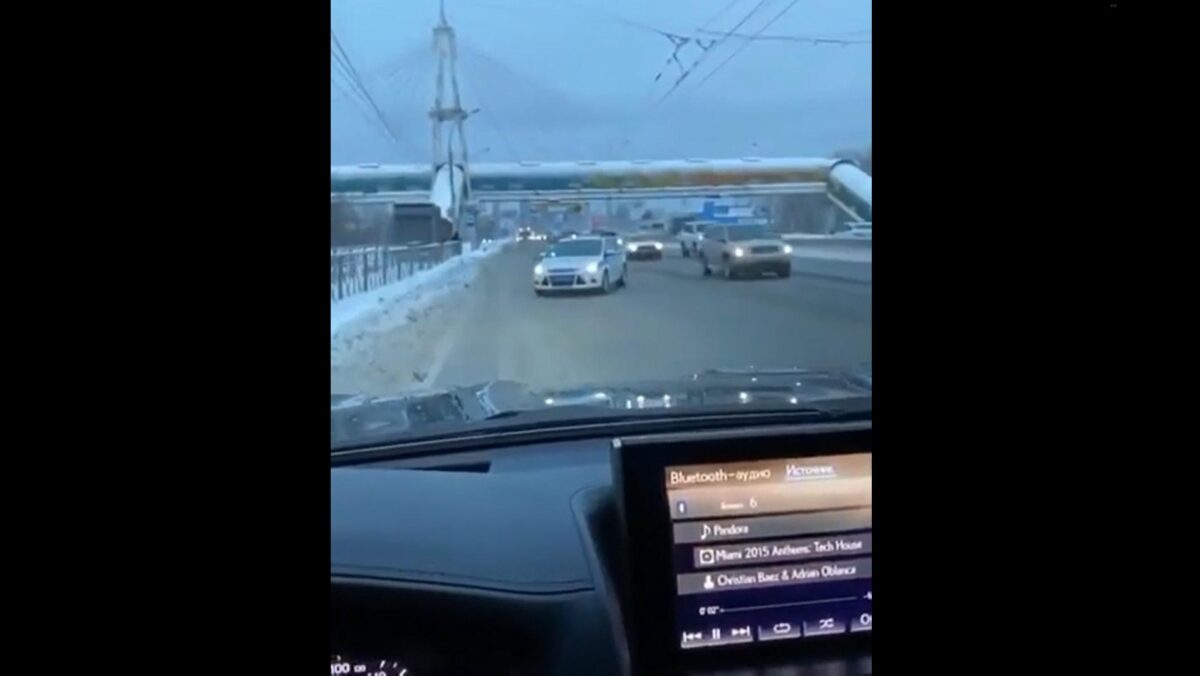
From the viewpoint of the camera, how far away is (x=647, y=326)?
5574mm

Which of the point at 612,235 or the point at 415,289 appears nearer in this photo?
the point at 415,289

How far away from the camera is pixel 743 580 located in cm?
334

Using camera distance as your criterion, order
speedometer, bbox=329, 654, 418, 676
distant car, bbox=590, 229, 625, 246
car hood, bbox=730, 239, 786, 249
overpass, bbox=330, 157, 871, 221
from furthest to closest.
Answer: car hood, bbox=730, 239, 786, 249
distant car, bbox=590, 229, 625, 246
overpass, bbox=330, 157, 871, 221
speedometer, bbox=329, 654, 418, 676

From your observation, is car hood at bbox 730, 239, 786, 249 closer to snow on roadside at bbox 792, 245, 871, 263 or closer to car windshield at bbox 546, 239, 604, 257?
snow on roadside at bbox 792, 245, 871, 263

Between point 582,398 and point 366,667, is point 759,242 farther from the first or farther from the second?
point 366,667

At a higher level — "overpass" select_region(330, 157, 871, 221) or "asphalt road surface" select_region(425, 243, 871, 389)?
"overpass" select_region(330, 157, 871, 221)

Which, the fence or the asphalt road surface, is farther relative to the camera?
the asphalt road surface

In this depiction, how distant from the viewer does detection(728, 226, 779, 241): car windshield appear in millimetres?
5211

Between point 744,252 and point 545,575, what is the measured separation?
2.44 meters

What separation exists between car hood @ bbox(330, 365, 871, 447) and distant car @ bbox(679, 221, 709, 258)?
799 millimetres

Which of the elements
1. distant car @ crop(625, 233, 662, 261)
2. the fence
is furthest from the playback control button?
distant car @ crop(625, 233, 662, 261)

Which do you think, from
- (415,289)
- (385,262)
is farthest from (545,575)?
(415,289)

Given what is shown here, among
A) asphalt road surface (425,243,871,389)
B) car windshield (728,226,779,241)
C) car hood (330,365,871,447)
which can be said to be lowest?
car hood (330,365,871,447)
